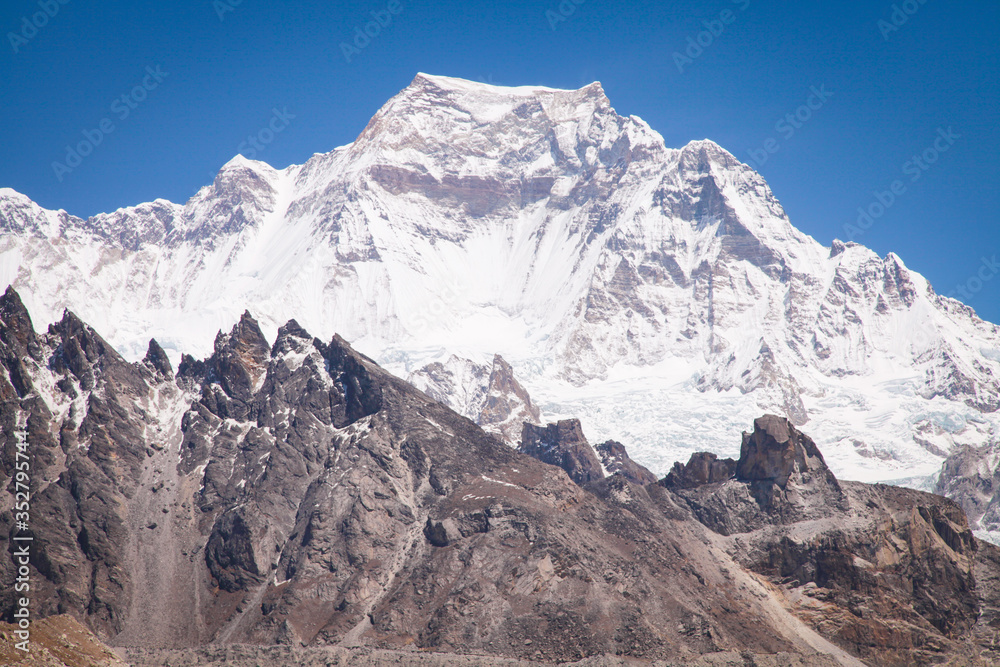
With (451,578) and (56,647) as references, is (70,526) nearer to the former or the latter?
(451,578)

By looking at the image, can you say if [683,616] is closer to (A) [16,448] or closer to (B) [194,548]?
(B) [194,548]

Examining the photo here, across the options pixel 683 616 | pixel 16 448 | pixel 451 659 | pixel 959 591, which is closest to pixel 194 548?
pixel 16 448

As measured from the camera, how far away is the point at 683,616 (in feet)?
554

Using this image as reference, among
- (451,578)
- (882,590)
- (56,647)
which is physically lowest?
(56,647)

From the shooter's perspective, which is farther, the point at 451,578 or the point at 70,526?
the point at 70,526

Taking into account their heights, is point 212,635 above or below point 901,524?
below

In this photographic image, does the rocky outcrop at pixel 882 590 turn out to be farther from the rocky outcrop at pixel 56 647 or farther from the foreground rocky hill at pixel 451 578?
the rocky outcrop at pixel 56 647

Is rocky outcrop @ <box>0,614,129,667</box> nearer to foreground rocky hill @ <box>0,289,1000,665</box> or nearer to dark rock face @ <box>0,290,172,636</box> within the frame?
foreground rocky hill @ <box>0,289,1000,665</box>

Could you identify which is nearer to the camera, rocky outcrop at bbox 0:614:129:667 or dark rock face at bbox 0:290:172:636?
rocky outcrop at bbox 0:614:129:667

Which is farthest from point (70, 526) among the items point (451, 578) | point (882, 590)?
point (882, 590)

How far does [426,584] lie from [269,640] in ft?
85.0

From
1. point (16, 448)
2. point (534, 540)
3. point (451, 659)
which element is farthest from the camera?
point (16, 448)

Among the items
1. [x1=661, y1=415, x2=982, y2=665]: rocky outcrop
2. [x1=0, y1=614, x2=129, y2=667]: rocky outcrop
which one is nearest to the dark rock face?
[x1=0, y1=614, x2=129, y2=667]: rocky outcrop

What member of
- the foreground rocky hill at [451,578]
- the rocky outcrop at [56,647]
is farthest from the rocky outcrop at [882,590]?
the rocky outcrop at [56,647]
